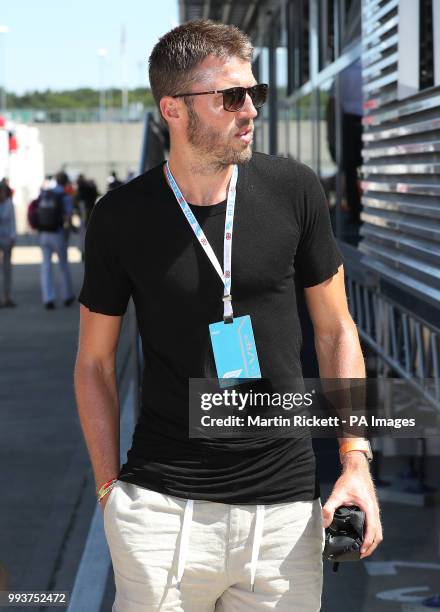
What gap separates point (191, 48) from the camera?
2.61 m

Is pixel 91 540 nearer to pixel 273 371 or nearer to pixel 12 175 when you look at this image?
pixel 273 371

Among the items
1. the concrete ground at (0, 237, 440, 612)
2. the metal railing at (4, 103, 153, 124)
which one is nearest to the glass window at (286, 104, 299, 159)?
the concrete ground at (0, 237, 440, 612)

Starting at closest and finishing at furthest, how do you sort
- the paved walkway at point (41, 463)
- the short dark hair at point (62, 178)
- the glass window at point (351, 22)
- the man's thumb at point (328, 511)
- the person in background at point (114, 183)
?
the man's thumb at point (328, 511)
the paved walkway at point (41, 463)
the glass window at point (351, 22)
the person in background at point (114, 183)
the short dark hair at point (62, 178)

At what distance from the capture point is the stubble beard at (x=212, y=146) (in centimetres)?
262

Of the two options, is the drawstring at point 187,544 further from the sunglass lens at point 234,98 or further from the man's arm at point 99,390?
the sunglass lens at point 234,98

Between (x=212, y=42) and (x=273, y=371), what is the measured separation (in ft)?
2.38

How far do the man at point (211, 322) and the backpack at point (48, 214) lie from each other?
1375 centimetres

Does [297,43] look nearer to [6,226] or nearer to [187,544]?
[6,226]

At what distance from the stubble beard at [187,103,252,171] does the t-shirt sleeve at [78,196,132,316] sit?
9.2 inches

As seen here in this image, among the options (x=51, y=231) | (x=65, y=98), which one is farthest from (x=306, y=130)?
(x=65, y=98)

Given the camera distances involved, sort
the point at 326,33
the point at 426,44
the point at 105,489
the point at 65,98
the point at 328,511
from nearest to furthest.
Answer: the point at 328,511, the point at 105,489, the point at 426,44, the point at 326,33, the point at 65,98

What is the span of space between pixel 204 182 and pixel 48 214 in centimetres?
1384

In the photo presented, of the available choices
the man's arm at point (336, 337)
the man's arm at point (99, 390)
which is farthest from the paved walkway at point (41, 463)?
the man's arm at point (336, 337)

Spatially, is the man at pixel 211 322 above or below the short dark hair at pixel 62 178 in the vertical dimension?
below
